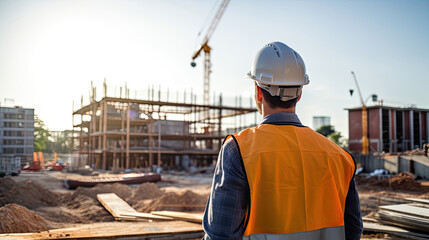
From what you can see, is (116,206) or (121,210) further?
(116,206)

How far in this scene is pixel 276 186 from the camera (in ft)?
3.99

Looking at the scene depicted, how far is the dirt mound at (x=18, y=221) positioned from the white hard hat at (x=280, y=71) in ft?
16.8

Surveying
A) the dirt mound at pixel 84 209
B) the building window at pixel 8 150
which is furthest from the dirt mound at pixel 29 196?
the building window at pixel 8 150

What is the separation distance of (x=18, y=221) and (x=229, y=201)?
17.7 feet

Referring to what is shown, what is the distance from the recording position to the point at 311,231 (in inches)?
49.6

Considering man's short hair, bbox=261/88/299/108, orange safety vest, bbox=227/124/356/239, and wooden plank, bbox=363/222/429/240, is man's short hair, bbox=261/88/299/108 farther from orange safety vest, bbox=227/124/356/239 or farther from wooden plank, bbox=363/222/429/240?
wooden plank, bbox=363/222/429/240

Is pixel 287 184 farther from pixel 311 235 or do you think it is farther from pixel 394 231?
pixel 394 231

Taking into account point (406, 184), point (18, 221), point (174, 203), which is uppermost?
point (18, 221)

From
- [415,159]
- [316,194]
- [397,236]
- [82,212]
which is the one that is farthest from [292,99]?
[415,159]

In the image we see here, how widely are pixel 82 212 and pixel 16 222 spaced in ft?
14.7

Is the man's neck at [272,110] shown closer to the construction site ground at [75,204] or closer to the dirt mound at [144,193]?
the construction site ground at [75,204]

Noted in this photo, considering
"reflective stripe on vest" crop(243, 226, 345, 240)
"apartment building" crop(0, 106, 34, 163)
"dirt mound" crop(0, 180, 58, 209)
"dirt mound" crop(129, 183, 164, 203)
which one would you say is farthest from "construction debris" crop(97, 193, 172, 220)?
"apartment building" crop(0, 106, 34, 163)

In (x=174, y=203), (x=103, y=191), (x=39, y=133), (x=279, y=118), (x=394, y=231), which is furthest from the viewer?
(x=39, y=133)

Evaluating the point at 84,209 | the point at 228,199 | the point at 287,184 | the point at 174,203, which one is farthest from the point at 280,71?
the point at 174,203
